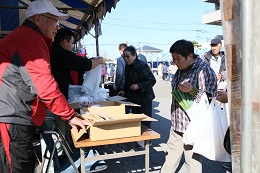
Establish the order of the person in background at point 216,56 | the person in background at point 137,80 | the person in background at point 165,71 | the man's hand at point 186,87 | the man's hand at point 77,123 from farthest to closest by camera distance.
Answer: the person in background at point 165,71 → the person in background at point 216,56 → the person in background at point 137,80 → the man's hand at point 186,87 → the man's hand at point 77,123

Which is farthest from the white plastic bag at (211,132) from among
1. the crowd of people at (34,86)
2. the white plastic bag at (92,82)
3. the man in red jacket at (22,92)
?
the white plastic bag at (92,82)

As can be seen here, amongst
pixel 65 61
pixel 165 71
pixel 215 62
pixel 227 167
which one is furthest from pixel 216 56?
pixel 165 71

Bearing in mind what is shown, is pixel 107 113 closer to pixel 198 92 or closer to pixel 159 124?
pixel 198 92

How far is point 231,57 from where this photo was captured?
112cm

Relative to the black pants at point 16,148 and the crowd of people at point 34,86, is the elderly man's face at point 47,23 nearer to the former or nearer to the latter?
the crowd of people at point 34,86

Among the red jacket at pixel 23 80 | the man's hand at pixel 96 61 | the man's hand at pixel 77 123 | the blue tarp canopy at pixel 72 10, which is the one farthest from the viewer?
the blue tarp canopy at pixel 72 10

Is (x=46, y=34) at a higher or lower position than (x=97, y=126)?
higher

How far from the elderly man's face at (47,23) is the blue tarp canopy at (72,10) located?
160 centimetres

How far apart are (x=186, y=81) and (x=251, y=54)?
1.58 metres

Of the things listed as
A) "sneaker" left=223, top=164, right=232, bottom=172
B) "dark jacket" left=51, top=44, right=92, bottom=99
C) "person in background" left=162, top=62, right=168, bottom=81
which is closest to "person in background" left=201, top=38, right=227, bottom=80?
"sneaker" left=223, top=164, right=232, bottom=172

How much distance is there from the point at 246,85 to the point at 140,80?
321 cm

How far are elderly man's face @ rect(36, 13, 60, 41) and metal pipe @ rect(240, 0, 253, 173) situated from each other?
1.57 meters

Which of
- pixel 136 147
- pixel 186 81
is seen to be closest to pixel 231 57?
pixel 186 81

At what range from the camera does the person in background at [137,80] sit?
13.4ft
